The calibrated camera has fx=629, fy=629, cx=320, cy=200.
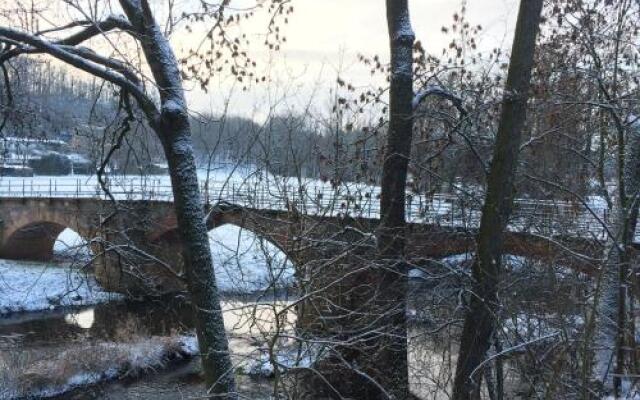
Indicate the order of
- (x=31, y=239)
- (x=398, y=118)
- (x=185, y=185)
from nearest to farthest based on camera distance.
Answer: (x=185, y=185), (x=398, y=118), (x=31, y=239)

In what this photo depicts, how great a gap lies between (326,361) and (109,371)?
10910 millimetres

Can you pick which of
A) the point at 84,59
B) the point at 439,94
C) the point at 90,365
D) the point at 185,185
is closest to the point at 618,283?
the point at 439,94

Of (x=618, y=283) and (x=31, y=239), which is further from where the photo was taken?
(x=31, y=239)

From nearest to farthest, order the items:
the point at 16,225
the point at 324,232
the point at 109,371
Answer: the point at 324,232, the point at 109,371, the point at 16,225

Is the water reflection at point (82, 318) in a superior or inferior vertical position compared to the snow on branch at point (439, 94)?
inferior

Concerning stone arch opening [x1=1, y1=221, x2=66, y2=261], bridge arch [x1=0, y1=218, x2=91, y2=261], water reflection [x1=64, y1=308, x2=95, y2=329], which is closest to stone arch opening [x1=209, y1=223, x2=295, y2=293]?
water reflection [x1=64, y1=308, x2=95, y2=329]

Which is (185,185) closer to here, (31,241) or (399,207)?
(399,207)

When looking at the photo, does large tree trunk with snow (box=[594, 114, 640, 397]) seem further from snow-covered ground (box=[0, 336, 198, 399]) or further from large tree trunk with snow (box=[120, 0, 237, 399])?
snow-covered ground (box=[0, 336, 198, 399])

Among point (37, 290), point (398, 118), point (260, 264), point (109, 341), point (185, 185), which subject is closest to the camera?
point (185, 185)

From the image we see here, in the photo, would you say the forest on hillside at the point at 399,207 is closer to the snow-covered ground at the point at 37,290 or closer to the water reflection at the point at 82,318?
the water reflection at the point at 82,318

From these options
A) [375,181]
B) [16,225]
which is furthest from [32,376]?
[16,225]

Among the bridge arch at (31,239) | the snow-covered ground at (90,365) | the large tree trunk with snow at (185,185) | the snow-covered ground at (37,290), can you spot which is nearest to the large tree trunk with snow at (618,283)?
the large tree trunk with snow at (185,185)

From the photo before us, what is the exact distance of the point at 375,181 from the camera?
8727 millimetres

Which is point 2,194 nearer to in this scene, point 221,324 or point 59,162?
point 59,162
